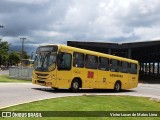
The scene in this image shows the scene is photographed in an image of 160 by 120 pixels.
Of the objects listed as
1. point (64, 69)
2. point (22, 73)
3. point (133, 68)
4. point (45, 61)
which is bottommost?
point (22, 73)

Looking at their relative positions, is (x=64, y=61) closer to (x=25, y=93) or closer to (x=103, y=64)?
(x=25, y=93)

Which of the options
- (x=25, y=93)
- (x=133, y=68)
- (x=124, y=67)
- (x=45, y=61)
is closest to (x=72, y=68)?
(x=45, y=61)

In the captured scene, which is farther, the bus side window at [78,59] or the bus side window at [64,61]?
the bus side window at [78,59]

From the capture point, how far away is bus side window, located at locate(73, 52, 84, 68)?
23.0 meters

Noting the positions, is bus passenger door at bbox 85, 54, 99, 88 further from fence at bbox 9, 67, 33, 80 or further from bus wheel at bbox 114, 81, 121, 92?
fence at bbox 9, 67, 33, 80

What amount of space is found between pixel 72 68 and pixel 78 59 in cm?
86

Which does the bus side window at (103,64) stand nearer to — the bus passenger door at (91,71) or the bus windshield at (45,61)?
the bus passenger door at (91,71)

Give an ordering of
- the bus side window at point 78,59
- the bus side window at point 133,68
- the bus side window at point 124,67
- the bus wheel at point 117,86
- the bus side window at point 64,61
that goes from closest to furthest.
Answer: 1. the bus side window at point 64,61
2. the bus side window at point 78,59
3. the bus wheel at point 117,86
4. the bus side window at point 124,67
5. the bus side window at point 133,68

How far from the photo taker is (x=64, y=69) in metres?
22.4

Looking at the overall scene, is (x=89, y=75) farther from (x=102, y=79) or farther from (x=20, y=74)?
(x=20, y=74)

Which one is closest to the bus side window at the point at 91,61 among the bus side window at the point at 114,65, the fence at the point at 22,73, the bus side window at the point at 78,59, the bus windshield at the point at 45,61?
the bus side window at the point at 78,59

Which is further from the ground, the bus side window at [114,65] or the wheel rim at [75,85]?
the bus side window at [114,65]

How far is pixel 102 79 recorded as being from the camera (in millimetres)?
26250

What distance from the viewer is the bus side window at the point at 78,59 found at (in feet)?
75.5
